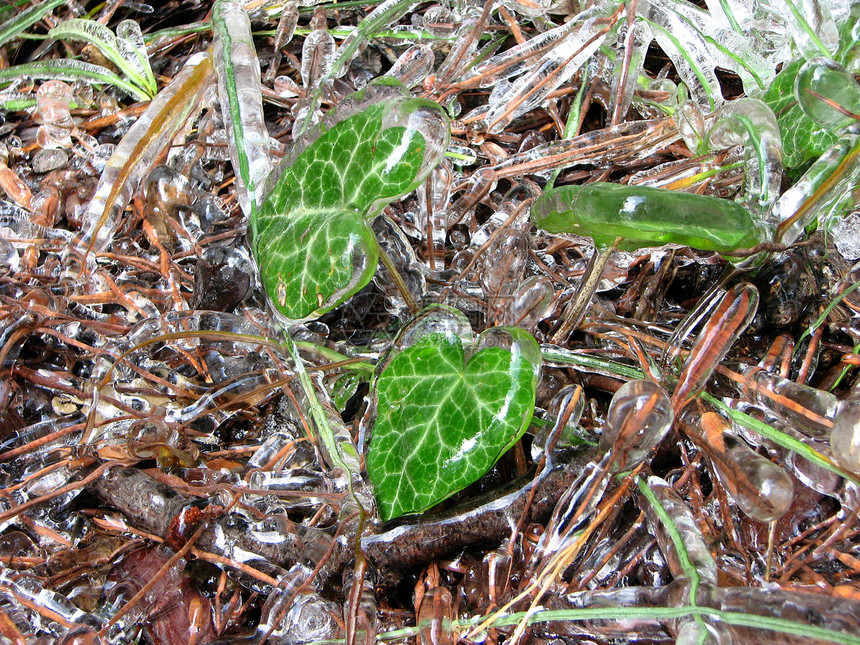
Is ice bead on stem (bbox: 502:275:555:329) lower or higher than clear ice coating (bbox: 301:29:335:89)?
lower

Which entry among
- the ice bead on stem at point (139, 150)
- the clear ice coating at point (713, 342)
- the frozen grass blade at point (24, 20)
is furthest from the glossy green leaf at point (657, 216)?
the frozen grass blade at point (24, 20)

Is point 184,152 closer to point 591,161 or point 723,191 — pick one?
point 591,161

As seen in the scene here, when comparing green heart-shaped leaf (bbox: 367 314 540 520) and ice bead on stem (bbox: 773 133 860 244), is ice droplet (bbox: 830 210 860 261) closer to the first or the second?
ice bead on stem (bbox: 773 133 860 244)

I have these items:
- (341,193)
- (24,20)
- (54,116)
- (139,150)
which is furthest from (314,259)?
(24,20)

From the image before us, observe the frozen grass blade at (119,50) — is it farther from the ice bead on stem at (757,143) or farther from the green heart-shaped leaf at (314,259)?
the ice bead on stem at (757,143)

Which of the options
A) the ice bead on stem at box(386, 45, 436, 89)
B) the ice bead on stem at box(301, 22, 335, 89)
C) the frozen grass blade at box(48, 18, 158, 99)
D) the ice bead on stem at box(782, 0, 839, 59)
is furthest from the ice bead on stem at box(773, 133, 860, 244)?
the frozen grass blade at box(48, 18, 158, 99)

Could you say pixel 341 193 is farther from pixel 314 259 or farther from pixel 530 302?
pixel 530 302
